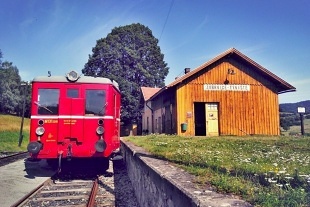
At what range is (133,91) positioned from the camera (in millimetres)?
38281

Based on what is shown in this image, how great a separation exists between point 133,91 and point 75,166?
90.2 feet

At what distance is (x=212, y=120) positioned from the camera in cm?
1906

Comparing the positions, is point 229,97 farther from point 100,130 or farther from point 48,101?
point 48,101

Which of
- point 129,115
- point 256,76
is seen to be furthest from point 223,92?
point 129,115

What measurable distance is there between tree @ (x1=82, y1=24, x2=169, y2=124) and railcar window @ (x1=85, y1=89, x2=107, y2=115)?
2693 centimetres

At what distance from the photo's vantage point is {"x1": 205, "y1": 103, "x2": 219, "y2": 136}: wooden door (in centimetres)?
1895

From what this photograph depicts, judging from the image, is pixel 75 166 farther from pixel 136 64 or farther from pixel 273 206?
pixel 136 64

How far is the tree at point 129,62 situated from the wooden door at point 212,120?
61.2 ft

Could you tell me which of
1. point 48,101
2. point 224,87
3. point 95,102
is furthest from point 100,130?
point 224,87

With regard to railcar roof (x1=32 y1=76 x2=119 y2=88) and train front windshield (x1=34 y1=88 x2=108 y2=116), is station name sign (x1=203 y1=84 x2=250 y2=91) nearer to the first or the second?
railcar roof (x1=32 y1=76 x2=119 y2=88)

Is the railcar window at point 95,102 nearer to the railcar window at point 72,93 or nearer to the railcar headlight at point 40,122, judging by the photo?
the railcar window at point 72,93

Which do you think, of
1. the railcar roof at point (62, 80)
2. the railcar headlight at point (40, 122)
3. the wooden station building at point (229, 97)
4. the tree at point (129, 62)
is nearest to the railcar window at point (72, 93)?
the railcar roof at point (62, 80)

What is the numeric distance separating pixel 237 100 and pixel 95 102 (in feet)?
42.6

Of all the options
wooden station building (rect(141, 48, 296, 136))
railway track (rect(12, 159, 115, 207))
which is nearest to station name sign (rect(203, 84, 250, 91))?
wooden station building (rect(141, 48, 296, 136))
